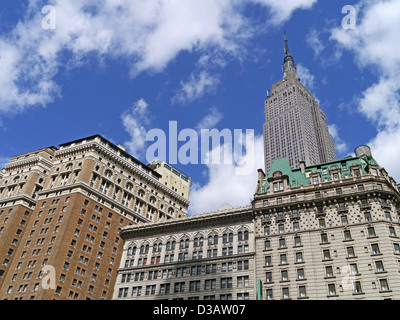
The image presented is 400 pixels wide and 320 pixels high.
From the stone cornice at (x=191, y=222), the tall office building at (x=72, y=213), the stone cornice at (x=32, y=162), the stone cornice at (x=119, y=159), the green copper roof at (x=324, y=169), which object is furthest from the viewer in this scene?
the stone cornice at (x=32, y=162)

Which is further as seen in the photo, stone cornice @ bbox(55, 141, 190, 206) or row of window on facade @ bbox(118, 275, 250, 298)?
stone cornice @ bbox(55, 141, 190, 206)

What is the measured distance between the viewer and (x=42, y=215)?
105 meters

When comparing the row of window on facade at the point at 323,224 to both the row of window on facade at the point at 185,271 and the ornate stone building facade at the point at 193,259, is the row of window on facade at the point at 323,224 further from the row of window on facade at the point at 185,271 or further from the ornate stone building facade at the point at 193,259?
the row of window on facade at the point at 185,271

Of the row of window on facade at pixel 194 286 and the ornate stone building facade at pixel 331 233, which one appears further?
the row of window on facade at pixel 194 286

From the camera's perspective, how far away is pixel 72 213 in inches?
3848

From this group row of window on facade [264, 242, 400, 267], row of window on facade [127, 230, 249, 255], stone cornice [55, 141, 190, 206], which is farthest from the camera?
stone cornice [55, 141, 190, 206]

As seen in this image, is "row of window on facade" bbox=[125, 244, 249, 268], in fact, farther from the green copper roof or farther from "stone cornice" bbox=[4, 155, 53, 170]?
"stone cornice" bbox=[4, 155, 53, 170]

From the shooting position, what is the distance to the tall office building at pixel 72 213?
297 ft

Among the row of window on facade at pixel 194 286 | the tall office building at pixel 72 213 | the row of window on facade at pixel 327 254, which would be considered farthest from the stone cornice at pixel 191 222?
the tall office building at pixel 72 213

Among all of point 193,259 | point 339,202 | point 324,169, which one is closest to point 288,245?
point 339,202

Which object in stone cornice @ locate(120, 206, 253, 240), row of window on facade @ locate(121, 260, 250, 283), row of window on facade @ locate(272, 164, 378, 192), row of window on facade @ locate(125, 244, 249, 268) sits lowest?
row of window on facade @ locate(121, 260, 250, 283)

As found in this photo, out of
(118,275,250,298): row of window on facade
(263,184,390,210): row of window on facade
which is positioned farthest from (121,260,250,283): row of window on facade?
(263,184,390,210): row of window on facade

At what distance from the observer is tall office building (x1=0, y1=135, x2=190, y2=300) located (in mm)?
90625
